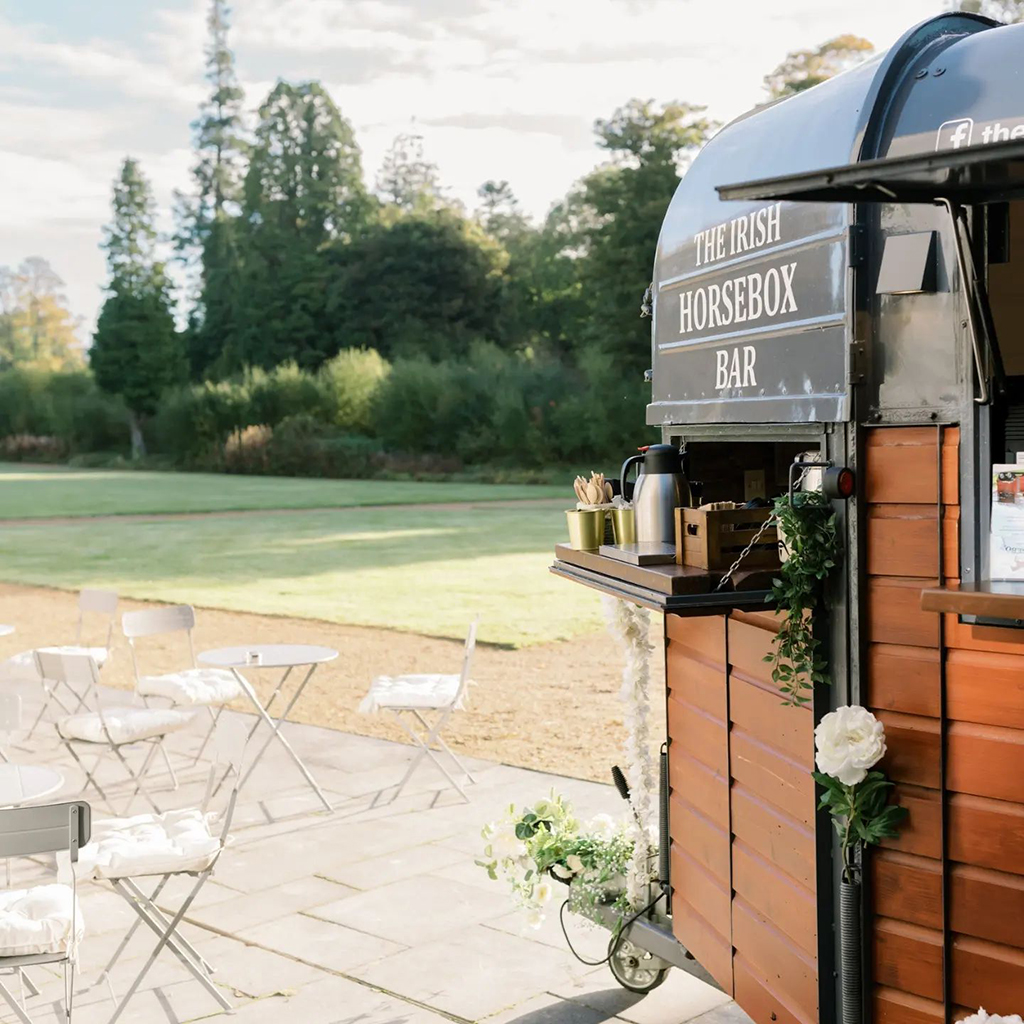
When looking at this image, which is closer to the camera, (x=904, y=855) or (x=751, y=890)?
(x=904, y=855)

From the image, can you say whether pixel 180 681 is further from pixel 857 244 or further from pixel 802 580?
pixel 857 244

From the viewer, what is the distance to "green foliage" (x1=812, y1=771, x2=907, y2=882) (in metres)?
3.02

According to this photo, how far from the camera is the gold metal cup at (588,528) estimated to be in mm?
4098

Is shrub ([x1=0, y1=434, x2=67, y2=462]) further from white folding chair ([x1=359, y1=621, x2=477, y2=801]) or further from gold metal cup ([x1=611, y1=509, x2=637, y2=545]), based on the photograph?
gold metal cup ([x1=611, y1=509, x2=637, y2=545])

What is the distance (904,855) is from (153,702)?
24.5 feet

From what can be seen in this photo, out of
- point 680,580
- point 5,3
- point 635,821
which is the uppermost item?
point 5,3

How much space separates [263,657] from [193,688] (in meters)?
0.51

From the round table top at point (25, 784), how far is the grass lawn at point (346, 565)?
7.77 m

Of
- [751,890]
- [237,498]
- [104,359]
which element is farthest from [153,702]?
[104,359]

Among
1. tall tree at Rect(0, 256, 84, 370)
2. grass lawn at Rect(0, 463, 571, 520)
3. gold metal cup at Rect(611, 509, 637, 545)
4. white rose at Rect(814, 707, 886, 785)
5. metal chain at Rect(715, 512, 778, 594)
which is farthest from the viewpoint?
tall tree at Rect(0, 256, 84, 370)

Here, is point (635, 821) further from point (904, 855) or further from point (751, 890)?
point (904, 855)

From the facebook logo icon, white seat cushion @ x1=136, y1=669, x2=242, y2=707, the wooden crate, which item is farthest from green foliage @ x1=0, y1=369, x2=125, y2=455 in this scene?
the facebook logo icon

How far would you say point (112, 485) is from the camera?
140ft

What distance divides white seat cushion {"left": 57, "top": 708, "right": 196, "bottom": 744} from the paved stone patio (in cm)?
49
